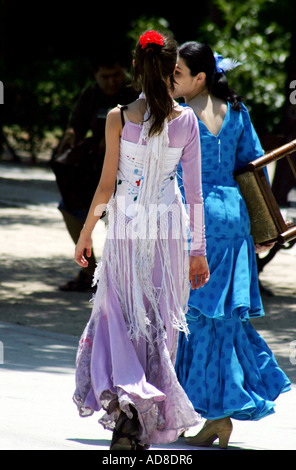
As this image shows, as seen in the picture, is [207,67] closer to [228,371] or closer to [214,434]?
[228,371]

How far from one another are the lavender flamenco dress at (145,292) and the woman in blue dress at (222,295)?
35 centimetres

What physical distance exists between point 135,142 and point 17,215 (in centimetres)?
860

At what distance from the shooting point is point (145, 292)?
3.71m

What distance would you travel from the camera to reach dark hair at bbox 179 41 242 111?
4.25 metres

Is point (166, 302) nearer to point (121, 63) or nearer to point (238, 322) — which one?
point (238, 322)

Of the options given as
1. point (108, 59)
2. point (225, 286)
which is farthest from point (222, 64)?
point (108, 59)

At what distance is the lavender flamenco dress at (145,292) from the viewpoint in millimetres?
3619

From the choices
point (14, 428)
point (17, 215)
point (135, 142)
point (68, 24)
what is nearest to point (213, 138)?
point (135, 142)

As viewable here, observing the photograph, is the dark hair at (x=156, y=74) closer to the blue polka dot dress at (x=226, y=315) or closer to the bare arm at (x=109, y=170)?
the bare arm at (x=109, y=170)

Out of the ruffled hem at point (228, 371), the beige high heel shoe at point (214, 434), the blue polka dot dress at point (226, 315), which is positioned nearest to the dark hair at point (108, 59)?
the blue polka dot dress at point (226, 315)

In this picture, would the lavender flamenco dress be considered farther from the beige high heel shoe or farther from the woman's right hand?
the beige high heel shoe

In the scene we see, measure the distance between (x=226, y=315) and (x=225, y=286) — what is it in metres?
0.14

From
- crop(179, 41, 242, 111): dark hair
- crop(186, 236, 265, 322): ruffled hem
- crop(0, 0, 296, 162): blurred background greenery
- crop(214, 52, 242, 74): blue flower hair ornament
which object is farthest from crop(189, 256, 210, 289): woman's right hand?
crop(0, 0, 296, 162): blurred background greenery

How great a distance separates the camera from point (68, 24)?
2511cm
